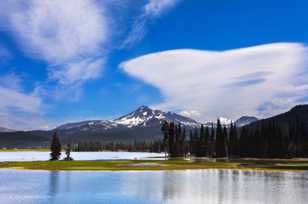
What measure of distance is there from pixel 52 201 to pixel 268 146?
15267cm

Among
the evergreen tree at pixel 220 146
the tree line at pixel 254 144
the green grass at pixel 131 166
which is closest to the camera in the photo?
the green grass at pixel 131 166

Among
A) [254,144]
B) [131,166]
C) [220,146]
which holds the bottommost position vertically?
[131,166]

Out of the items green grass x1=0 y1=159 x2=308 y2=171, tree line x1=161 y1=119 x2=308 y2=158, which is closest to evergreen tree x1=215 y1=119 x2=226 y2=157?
tree line x1=161 y1=119 x2=308 y2=158

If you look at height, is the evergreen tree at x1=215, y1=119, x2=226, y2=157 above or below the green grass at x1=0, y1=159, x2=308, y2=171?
above

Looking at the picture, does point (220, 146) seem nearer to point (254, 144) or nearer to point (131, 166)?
point (254, 144)

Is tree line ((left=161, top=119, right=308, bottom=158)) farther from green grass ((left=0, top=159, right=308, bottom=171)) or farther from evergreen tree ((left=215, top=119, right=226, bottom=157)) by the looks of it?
green grass ((left=0, top=159, right=308, bottom=171))

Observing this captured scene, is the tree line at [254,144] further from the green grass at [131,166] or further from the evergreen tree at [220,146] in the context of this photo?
the green grass at [131,166]

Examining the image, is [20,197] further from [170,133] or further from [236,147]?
[236,147]

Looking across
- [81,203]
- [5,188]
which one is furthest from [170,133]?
[81,203]

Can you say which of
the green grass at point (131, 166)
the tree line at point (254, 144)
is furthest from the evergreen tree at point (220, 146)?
the green grass at point (131, 166)

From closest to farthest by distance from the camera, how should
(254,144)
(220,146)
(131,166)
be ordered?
(131,166) → (254,144) → (220,146)

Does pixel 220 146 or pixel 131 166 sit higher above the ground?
pixel 220 146

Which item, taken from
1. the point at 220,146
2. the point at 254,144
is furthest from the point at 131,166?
the point at 220,146

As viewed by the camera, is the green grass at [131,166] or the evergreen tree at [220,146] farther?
the evergreen tree at [220,146]
